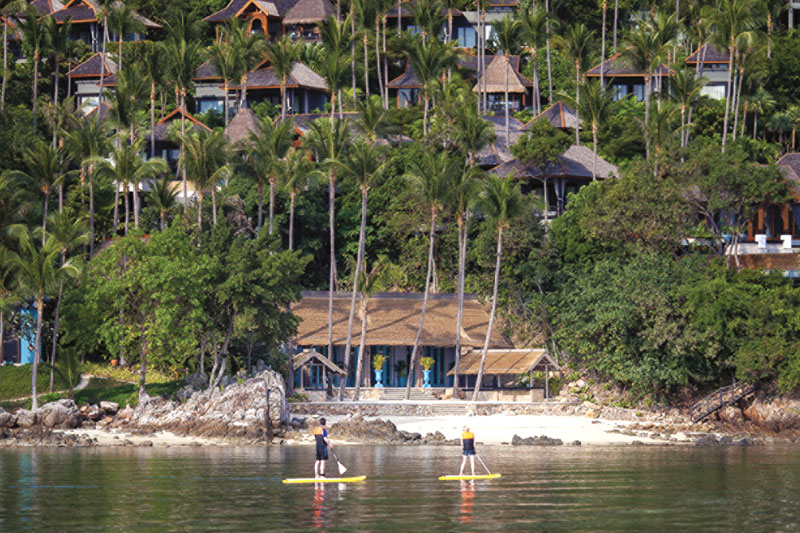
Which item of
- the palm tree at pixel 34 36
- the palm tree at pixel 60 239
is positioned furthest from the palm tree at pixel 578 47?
the palm tree at pixel 60 239

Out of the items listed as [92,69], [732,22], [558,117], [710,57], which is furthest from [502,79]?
[92,69]

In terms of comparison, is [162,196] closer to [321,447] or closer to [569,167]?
[569,167]

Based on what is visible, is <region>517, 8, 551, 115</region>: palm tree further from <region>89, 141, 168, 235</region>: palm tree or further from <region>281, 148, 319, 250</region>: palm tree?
<region>89, 141, 168, 235</region>: palm tree

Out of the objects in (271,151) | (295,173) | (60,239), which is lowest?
(60,239)

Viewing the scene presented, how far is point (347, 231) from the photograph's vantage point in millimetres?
74938

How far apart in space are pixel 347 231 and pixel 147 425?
24.4 meters

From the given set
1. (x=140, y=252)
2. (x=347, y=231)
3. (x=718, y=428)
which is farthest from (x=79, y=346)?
(x=718, y=428)

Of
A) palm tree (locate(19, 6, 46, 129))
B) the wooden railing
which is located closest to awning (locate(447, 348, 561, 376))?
the wooden railing

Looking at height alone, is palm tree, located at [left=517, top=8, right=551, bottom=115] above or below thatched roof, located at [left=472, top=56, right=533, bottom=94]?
above

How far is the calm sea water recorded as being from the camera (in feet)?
92.5

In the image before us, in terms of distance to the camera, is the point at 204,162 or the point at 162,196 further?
the point at 162,196

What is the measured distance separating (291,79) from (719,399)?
4553 cm

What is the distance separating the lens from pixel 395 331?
67.4 metres

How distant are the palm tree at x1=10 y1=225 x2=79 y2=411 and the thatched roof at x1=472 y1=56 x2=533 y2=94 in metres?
46.4
